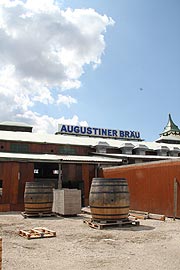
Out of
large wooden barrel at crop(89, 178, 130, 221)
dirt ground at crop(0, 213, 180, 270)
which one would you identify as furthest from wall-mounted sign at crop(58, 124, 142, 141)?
dirt ground at crop(0, 213, 180, 270)

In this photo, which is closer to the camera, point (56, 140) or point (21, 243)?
point (21, 243)

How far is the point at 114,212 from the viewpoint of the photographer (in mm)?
11688

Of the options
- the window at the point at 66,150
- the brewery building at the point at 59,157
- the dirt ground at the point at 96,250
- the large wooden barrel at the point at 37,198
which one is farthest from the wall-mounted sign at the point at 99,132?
the dirt ground at the point at 96,250

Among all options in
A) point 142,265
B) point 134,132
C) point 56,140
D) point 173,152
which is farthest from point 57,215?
point 134,132

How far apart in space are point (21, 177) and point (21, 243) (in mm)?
13605

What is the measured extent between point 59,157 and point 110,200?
1442 cm

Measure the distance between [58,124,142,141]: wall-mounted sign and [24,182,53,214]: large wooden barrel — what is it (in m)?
35.1

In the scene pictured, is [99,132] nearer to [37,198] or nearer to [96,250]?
[37,198]

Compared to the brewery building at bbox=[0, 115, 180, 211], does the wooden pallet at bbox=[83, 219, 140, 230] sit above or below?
below

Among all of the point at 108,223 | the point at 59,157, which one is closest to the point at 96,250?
the point at 108,223

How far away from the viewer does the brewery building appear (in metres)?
21.6

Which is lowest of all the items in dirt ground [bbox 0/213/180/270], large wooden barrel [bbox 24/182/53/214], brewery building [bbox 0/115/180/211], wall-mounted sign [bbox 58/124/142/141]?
dirt ground [bbox 0/213/180/270]

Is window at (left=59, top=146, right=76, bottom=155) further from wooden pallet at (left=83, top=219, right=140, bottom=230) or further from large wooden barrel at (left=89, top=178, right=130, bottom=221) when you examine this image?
large wooden barrel at (left=89, top=178, right=130, bottom=221)

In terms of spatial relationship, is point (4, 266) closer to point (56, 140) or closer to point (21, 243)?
point (21, 243)
